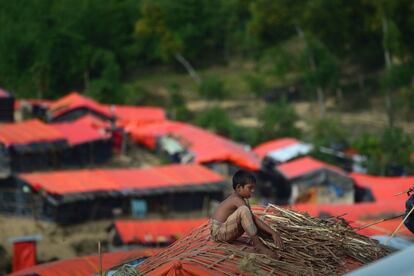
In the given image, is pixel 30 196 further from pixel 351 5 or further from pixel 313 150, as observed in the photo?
pixel 351 5

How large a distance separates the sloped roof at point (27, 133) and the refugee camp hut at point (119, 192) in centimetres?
191

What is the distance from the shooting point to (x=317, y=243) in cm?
702

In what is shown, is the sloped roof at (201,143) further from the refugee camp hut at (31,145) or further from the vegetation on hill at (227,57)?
the refugee camp hut at (31,145)

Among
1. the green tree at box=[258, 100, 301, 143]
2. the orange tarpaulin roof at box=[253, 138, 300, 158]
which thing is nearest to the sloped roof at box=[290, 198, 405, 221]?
the orange tarpaulin roof at box=[253, 138, 300, 158]

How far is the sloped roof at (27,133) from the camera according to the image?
28.0 metres

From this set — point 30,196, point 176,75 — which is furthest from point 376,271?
point 176,75

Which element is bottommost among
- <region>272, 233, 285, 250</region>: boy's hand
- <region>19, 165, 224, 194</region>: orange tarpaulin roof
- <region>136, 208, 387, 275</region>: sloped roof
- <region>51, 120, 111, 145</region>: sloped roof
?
<region>19, 165, 224, 194</region>: orange tarpaulin roof

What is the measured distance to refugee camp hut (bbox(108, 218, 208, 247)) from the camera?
20.6 metres

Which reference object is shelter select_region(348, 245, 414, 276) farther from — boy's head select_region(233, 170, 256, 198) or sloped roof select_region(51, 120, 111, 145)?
sloped roof select_region(51, 120, 111, 145)

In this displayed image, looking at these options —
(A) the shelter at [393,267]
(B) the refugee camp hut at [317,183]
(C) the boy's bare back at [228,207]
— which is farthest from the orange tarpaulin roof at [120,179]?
(A) the shelter at [393,267]

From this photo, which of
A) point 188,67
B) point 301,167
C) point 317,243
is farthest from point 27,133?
point 317,243

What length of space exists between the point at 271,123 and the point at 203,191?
10.5 metres

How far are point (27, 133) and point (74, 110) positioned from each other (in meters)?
7.40

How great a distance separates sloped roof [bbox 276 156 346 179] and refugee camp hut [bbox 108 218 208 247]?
8.31m
